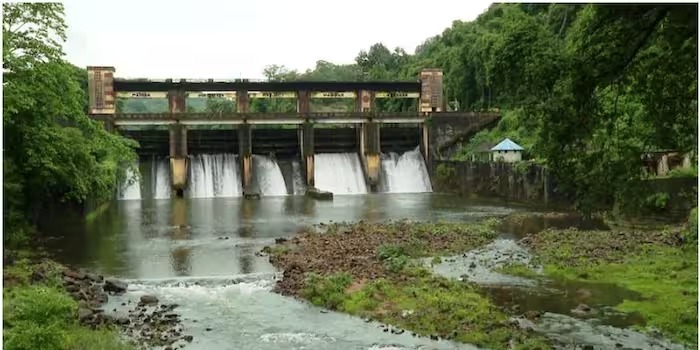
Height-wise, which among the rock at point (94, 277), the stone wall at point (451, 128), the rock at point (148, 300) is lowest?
Result: the rock at point (148, 300)

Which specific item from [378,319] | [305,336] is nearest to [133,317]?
[305,336]

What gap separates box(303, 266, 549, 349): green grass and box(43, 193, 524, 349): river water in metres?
0.37

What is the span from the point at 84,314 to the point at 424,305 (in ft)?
18.7

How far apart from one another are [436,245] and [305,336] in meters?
9.19

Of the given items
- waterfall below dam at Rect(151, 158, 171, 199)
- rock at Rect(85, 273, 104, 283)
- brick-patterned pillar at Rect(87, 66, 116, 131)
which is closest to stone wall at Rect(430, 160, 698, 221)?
rock at Rect(85, 273, 104, 283)

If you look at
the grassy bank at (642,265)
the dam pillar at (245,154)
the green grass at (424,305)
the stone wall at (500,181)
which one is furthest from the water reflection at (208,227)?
the grassy bank at (642,265)

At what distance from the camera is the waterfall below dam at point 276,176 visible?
39.6 metres

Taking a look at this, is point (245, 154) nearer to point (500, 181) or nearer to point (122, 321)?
point (500, 181)

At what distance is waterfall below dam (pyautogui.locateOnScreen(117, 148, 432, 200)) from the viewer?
39625 millimetres

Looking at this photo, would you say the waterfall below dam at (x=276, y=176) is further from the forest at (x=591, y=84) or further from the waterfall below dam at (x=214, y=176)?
the forest at (x=591, y=84)

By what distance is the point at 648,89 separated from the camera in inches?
420

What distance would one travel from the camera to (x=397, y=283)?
14273 mm

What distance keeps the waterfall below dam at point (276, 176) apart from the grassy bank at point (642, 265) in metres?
21.1

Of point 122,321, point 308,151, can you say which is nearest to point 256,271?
point 122,321
